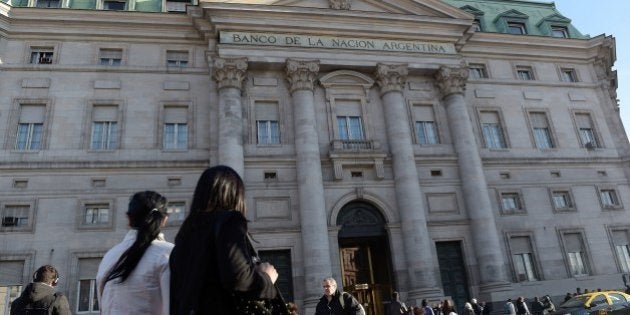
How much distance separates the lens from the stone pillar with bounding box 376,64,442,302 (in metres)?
22.8

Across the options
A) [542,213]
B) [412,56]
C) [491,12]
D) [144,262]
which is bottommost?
[144,262]

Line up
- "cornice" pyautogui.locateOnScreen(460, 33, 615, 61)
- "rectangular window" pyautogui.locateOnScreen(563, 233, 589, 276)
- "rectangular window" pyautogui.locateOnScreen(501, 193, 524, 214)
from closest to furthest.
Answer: "rectangular window" pyautogui.locateOnScreen(563, 233, 589, 276)
"rectangular window" pyautogui.locateOnScreen(501, 193, 524, 214)
"cornice" pyautogui.locateOnScreen(460, 33, 615, 61)

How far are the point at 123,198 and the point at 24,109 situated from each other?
23.7 feet

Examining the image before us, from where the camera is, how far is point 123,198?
885 inches

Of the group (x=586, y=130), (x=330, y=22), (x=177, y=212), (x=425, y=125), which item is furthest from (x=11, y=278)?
(x=586, y=130)

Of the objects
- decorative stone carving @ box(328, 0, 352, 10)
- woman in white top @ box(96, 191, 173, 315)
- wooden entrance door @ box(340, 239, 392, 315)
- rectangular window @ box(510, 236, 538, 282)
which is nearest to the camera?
woman in white top @ box(96, 191, 173, 315)

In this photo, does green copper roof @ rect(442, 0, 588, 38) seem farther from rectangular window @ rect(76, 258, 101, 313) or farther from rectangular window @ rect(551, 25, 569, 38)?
rectangular window @ rect(76, 258, 101, 313)

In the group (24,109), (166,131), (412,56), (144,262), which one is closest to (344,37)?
(412,56)

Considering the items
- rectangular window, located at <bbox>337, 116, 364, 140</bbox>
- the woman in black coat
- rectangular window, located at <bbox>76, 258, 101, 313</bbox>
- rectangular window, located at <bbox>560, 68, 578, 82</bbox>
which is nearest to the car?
rectangular window, located at <bbox>337, 116, 364, 140</bbox>

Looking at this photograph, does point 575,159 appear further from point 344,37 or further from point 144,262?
point 144,262

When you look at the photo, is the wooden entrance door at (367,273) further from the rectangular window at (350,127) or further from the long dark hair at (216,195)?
the long dark hair at (216,195)

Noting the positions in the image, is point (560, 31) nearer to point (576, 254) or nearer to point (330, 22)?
point (576, 254)

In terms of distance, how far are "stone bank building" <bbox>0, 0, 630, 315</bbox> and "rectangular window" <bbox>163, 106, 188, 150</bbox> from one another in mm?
85

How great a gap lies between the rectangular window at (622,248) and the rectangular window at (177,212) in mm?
25920
